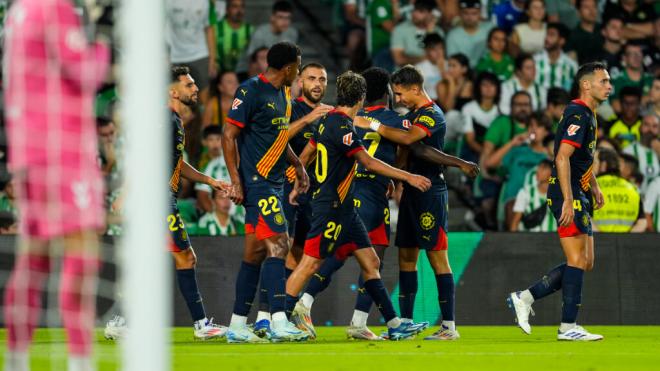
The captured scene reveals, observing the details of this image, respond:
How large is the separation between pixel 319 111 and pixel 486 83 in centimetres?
518

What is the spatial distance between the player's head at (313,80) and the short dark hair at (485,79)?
4.56 meters

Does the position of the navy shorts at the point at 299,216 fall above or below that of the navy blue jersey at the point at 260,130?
below

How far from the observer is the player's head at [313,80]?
1042 cm

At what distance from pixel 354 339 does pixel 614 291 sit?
3429mm

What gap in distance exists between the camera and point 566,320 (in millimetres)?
9625

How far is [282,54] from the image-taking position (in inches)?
368

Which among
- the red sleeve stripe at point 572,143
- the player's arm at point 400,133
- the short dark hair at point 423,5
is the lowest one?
the red sleeve stripe at point 572,143

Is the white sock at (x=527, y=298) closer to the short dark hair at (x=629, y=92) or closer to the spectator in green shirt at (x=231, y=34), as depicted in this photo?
the short dark hair at (x=629, y=92)

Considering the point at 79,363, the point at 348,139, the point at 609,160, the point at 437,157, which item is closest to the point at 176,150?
the point at 348,139

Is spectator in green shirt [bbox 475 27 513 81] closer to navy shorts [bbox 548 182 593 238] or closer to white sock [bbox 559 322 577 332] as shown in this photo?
navy shorts [bbox 548 182 593 238]

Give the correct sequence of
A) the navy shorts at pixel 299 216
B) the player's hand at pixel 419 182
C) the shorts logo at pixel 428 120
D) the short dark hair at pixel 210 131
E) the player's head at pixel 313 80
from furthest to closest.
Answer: the short dark hair at pixel 210 131
the navy shorts at pixel 299 216
the player's head at pixel 313 80
the shorts logo at pixel 428 120
the player's hand at pixel 419 182

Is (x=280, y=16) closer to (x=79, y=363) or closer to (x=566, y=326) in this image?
(x=566, y=326)

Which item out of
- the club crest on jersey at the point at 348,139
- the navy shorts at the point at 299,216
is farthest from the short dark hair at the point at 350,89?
the navy shorts at the point at 299,216

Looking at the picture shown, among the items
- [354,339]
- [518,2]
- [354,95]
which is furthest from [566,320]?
[518,2]
